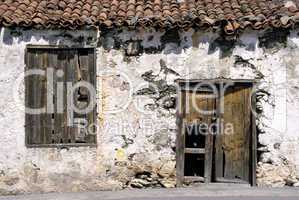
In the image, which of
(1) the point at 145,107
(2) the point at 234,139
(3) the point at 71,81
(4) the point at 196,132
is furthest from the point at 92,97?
(2) the point at 234,139

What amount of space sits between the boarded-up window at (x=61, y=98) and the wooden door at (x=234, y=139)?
2455 mm

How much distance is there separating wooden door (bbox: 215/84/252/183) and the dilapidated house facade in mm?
27

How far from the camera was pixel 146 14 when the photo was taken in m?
9.82

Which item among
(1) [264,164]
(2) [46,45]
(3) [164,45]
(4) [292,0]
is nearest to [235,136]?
(1) [264,164]

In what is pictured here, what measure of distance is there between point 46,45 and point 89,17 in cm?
96

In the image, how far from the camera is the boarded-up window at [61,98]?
9.85 m

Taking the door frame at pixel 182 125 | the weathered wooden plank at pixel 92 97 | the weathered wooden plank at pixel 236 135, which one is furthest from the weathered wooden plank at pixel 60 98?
the weathered wooden plank at pixel 236 135

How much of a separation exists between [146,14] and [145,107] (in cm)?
174

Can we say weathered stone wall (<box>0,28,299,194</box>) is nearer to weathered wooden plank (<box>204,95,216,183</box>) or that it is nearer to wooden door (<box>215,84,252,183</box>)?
wooden door (<box>215,84,252,183</box>)

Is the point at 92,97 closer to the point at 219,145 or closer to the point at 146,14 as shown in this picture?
the point at 146,14

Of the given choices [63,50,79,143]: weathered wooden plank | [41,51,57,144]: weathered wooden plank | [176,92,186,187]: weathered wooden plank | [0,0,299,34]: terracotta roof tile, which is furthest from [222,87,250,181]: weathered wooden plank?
[41,51,57,144]: weathered wooden plank

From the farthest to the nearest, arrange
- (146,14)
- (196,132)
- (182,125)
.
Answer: (196,132), (182,125), (146,14)

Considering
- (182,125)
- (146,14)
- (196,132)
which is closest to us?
(146,14)

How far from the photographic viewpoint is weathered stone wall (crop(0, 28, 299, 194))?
9.77 metres
